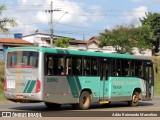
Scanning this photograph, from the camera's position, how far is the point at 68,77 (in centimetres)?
1992

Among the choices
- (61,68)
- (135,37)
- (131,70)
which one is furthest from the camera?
(135,37)

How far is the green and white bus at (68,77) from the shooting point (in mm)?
18781

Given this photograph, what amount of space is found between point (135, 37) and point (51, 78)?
58.5 meters

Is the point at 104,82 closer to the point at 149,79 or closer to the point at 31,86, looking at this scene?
the point at 149,79

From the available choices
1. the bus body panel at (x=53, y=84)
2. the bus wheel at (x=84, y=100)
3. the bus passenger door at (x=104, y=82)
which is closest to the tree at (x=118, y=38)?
the bus passenger door at (x=104, y=82)

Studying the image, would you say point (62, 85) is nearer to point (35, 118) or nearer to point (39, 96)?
point (39, 96)

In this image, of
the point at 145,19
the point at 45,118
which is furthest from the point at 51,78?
the point at 145,19

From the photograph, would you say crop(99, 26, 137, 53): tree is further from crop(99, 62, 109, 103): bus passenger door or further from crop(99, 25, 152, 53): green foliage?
crop(99, 62, 109, 103): bus passenger door

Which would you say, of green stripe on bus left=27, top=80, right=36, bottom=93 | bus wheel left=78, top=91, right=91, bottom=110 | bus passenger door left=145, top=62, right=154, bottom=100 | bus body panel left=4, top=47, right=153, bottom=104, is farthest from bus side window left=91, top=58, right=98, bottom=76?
bus passenger door left=145, top=62, right=154, bottom=100

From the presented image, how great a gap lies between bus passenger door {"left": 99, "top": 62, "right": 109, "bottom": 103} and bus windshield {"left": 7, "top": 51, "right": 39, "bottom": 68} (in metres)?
4.31

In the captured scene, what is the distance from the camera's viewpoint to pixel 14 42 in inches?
3100

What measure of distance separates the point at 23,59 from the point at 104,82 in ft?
16.0

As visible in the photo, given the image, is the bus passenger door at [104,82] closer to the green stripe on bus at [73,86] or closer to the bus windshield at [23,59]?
the green stripe on bus at [73,86]

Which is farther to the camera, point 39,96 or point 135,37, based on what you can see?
point 135,37
